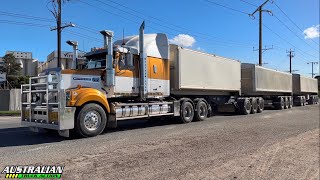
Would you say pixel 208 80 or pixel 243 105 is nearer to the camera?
pixel 208 80

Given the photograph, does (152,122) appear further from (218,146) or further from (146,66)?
(218,146)

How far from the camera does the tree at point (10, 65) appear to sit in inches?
2884

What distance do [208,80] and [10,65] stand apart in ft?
226

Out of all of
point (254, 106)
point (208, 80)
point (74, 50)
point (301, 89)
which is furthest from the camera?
point (301, 89)

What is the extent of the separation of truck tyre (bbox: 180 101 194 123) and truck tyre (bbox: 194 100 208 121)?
1.46 feet

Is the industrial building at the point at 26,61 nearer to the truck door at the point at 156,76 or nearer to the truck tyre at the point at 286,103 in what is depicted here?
the truck tyre at the point at 286,103

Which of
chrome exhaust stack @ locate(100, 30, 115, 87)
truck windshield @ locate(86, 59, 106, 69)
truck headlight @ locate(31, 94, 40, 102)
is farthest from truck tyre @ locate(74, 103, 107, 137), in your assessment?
truck windshield @ locate(86, 59, 106, 69)

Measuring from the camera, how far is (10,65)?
74875 millimetres

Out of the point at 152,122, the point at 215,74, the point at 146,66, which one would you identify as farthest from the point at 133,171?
the point at 215,74

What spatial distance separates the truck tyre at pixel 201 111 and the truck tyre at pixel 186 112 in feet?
1.46

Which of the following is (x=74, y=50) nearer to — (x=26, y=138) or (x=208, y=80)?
(x=26, y=138)

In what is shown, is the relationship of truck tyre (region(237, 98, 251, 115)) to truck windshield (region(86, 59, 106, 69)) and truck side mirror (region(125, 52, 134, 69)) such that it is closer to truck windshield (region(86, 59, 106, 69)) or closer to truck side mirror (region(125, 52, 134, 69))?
truck side mirror (region(125, 52, 134, 69))

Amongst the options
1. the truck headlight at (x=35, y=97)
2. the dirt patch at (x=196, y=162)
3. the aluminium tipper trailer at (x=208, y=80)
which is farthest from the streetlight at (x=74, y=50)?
the dirt patch at (x=196, y=162)

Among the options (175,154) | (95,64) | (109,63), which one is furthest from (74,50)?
(175,154)
